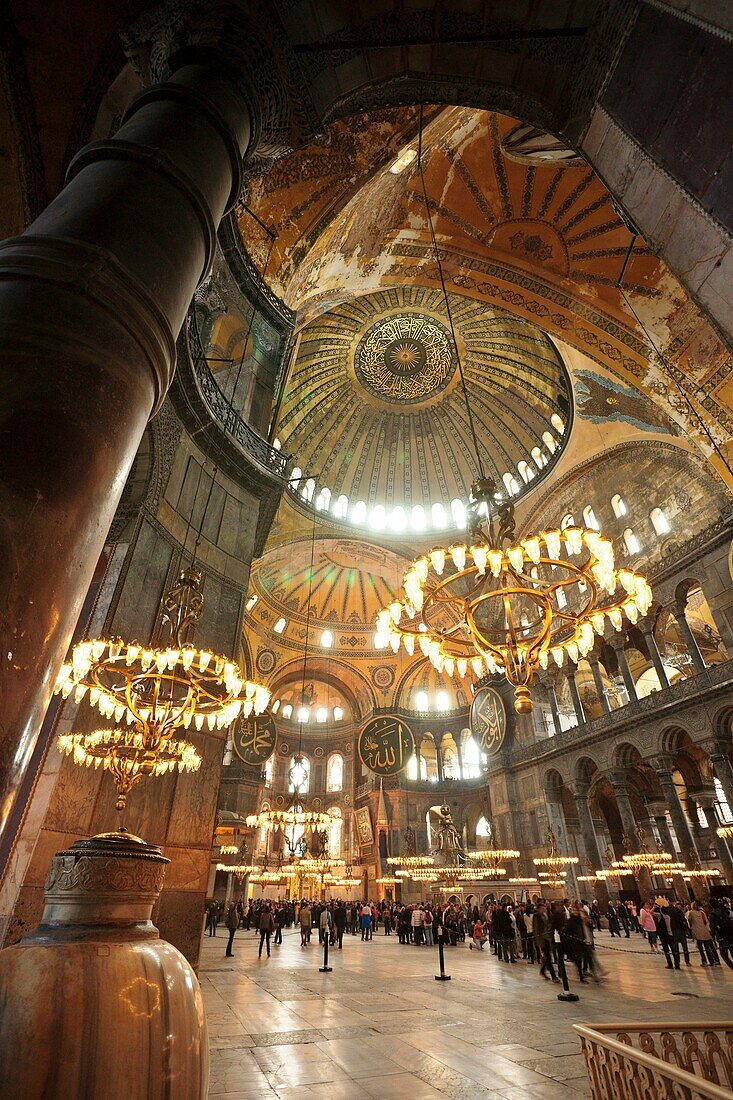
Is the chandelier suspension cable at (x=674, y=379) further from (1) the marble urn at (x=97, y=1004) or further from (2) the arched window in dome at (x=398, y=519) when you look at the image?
(2) the arched window in dome at (x=398, y=519)

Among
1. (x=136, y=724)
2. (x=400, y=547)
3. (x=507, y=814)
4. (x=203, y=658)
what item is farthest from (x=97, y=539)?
(x=507, y=814)

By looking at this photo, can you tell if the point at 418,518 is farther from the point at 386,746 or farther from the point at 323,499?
the point at 386,746

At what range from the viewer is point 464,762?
2434cm

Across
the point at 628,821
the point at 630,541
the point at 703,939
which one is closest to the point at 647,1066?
the point at 703,939

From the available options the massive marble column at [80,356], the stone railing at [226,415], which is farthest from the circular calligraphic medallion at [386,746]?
the massive marble column at [80,356]

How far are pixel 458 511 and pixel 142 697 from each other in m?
16.8

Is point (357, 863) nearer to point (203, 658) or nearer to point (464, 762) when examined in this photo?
point (464, 762)

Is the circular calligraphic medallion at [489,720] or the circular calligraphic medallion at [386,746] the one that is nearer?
the circular calligraphic medallion at [386,746]

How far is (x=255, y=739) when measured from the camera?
37.5ft

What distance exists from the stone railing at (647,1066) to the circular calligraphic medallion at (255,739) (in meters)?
9.20

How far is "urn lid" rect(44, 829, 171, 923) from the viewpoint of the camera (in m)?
1.27

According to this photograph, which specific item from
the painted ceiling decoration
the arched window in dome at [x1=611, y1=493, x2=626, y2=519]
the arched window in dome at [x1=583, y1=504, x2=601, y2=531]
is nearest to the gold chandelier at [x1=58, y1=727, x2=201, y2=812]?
the painted ceiling decoration

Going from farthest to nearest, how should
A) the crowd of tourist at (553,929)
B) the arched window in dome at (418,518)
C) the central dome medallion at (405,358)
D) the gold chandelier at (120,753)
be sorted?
the arched window in dome at (418,518) → the central dome medallion at (405,358) → the crowd of tourist at (553,929) → the gold chandelier at (120,753)

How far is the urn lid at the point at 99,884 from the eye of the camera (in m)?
1.27
